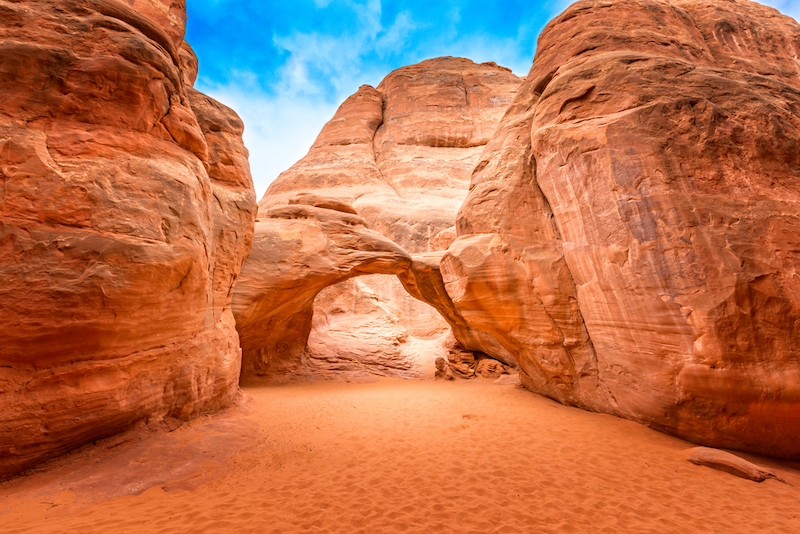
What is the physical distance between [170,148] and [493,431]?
25.1ft

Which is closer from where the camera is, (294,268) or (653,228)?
(653,228)

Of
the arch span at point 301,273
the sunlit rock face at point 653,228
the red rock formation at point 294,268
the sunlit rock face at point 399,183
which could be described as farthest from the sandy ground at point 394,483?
the sunlit rock face at point 399,183

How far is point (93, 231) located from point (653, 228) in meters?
8.39

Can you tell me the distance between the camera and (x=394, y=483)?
15.1 feet

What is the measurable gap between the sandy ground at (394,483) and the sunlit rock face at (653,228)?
109 centimetres

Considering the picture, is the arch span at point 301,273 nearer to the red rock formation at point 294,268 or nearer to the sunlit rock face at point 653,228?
the red rock formation at point 294,268

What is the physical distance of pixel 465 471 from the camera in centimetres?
491

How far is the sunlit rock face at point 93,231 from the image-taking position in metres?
4.21

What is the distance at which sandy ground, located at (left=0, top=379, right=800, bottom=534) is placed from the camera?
12.1 feet

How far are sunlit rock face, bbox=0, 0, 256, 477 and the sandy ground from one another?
67 cm

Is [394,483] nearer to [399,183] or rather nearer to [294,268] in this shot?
[294,268]

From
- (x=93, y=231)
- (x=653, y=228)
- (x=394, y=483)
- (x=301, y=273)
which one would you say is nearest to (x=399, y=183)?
(x=301, y=273)

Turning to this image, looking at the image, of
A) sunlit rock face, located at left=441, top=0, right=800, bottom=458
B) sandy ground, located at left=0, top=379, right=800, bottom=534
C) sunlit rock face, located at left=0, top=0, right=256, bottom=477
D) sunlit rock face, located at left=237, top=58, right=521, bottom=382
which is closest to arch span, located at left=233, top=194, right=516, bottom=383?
sunlit rock face, located at left=237, top=58, right=521, bottom=382

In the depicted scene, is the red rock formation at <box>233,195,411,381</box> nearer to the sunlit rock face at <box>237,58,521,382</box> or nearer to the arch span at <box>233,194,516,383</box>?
the arch span at <box>233,194,516,383</box>
